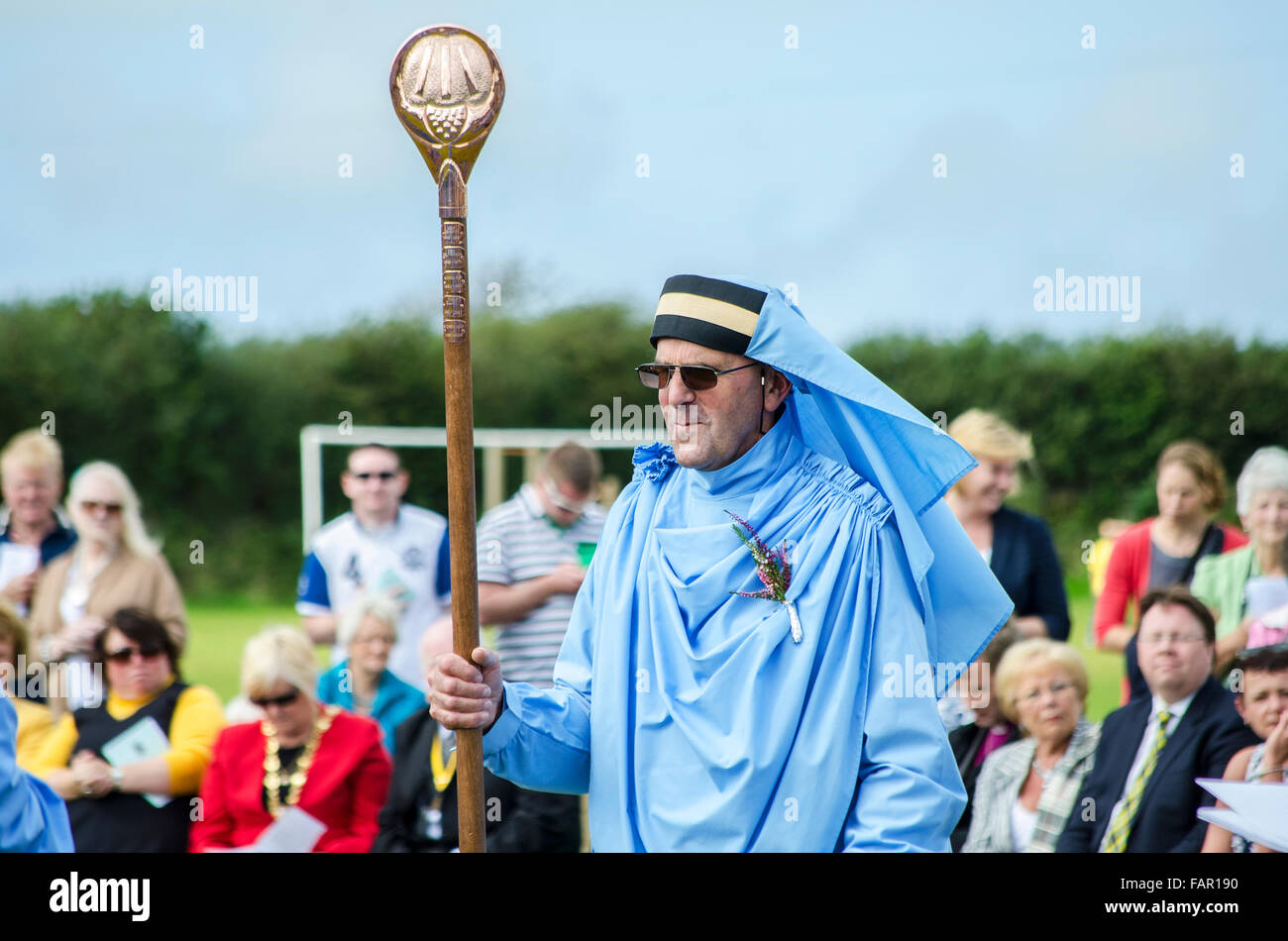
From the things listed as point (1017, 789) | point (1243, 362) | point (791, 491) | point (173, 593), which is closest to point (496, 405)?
point (1243, 362)

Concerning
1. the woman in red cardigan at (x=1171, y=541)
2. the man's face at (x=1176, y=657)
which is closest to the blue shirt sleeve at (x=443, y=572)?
the woman in red cardigan at (x=1171, y=541)

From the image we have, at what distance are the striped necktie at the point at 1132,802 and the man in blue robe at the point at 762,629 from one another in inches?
73.1

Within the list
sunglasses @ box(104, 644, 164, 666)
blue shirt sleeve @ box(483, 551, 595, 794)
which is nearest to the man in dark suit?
blue shirt sleeve @ box(483, 551, 595, 794)

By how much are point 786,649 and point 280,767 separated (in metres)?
3.06

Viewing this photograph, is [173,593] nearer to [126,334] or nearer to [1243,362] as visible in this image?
[1243,362]

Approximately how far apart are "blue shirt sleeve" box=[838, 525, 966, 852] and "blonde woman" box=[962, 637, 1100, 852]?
2169mm

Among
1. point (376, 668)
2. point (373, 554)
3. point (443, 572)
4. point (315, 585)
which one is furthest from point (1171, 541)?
point (315, 585)

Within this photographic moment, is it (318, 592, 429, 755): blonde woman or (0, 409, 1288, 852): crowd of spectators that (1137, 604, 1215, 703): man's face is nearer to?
(0, 409, 1288, 852): crowd of spectators

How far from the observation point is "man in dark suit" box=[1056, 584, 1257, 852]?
4418mm

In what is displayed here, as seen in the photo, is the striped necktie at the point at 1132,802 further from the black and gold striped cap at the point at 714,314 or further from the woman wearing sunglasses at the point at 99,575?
the woman wearing sunglasses at the point at 99,575

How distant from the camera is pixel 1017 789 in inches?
190
